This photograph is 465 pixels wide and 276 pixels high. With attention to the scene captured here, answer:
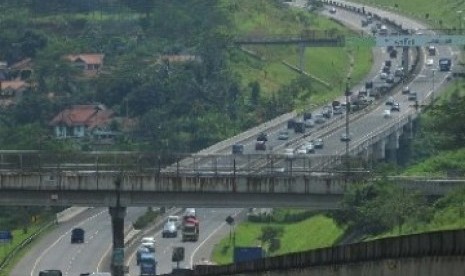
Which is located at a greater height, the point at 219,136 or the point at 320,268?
the point at 320,268

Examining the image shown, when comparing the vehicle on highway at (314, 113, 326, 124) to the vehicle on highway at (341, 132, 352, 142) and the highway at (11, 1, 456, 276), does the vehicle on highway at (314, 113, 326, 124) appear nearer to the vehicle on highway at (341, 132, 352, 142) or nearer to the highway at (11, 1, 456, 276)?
the highway at (11, 1, 456, 276)

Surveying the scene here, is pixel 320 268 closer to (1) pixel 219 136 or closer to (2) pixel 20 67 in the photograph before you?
(1) pixel 219 136

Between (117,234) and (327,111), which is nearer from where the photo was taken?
(117,234)

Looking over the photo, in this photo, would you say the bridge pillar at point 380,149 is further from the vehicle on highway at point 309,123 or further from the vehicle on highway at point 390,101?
the vehicle on highway at point 390,101

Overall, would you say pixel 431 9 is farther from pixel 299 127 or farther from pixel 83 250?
pixel 83 250

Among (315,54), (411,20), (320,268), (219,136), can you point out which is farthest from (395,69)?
(320,268)

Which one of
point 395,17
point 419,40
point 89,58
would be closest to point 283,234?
point 419,40
